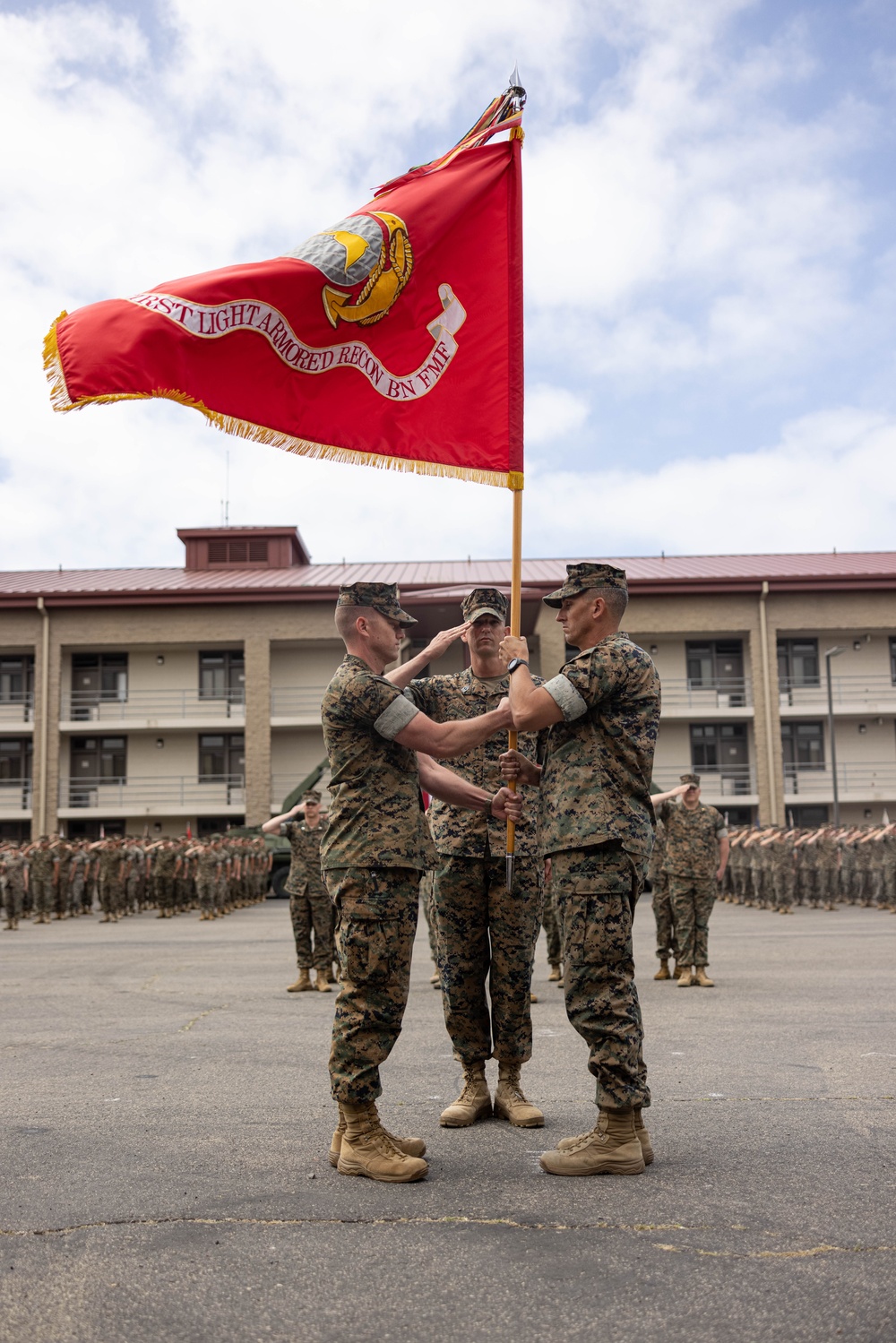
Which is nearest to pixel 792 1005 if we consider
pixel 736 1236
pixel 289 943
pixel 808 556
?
pixel 736 1236

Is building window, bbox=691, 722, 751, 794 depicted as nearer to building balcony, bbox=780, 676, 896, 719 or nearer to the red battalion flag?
building balcony, bbox=780, 676, 896, 719

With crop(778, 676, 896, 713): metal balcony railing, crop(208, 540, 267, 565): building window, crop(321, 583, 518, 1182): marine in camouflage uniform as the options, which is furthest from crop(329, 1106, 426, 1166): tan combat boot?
crop(208, 540, 267, 565): building window

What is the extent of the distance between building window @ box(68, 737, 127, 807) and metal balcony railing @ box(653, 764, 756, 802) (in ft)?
57.4

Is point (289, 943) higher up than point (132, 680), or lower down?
lower down

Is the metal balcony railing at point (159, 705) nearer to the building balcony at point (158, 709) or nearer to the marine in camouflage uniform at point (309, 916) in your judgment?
the building balcony at point (158, 709)

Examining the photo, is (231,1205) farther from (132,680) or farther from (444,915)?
(132,680)

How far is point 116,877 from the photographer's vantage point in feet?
75.2

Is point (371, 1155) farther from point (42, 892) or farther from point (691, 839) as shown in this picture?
point (42, 892)

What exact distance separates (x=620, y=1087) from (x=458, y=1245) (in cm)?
103

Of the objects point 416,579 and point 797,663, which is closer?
point 416,579

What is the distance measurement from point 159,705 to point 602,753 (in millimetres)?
36198

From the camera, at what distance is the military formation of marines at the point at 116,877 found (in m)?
22.3

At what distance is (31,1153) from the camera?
4.61 metres

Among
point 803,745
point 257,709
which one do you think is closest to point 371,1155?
point 257,709
